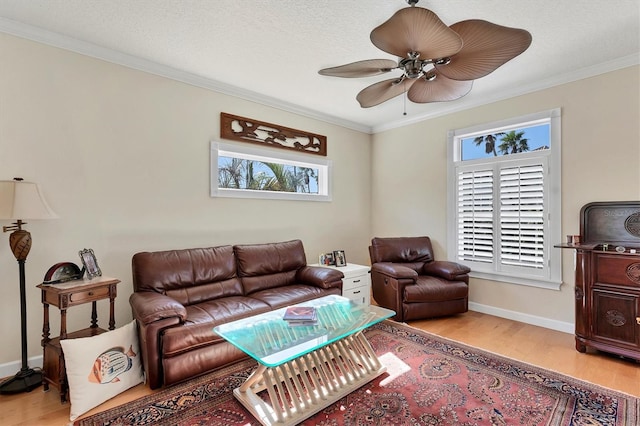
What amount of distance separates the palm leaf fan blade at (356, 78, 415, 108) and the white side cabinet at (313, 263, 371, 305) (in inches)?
80.5

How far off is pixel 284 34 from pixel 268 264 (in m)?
2.28

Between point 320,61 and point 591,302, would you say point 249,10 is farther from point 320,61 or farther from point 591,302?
point 591,302

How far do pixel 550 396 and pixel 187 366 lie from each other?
255 cm

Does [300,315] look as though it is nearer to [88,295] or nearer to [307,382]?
[307,382]

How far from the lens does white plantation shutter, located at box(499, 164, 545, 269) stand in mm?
3539

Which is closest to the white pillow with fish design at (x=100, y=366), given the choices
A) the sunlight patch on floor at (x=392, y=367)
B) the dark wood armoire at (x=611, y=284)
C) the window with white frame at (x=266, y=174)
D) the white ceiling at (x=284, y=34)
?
the window with white frame at (x=266, y=174)

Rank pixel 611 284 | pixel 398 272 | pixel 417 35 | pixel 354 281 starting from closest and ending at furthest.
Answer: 1. pixel 417 35
2. pixel 611 284
3. pixel 398 272
4. pixel 354 281

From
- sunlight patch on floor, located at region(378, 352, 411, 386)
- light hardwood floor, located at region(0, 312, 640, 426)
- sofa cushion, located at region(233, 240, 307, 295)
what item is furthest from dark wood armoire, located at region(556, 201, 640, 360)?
sofa cushion, located at region(233, 240, 307, 295)

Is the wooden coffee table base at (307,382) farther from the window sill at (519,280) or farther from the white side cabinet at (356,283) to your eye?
the window sill at (519,280)

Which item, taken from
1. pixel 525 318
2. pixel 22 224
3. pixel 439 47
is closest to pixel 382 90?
pixel 439 47

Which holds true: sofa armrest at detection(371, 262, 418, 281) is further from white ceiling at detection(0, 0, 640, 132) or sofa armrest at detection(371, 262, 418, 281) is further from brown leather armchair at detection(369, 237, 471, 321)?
white ceiling at detection(0, 0, 640, 132)

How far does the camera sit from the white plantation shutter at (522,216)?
3539 mm

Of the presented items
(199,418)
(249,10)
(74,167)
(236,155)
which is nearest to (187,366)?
(199,418)

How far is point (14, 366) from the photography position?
8.13 feet
